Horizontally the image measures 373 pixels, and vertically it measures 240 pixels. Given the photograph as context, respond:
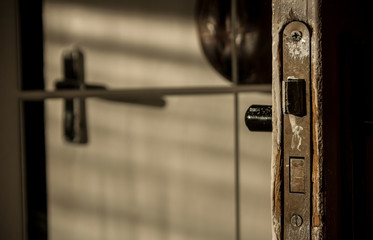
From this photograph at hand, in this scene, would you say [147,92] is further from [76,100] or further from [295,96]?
[295,96]

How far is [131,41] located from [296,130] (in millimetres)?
1142

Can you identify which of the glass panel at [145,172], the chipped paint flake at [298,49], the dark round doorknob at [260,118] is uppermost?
the chipped paint flake at [298,49]

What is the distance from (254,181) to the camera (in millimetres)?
1364

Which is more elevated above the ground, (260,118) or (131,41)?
(131,41)

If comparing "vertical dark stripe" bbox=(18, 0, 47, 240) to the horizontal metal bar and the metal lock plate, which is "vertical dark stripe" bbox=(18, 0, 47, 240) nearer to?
the horizontal metal bar

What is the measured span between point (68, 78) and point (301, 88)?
1227 mm

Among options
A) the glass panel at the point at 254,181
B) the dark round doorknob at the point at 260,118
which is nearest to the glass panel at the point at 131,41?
the glass panel at the point at 254,181

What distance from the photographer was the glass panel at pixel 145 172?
1.46 metres

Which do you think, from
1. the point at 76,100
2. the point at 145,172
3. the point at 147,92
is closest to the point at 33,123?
the point at 76,100

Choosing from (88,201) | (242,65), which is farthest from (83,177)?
(242,65)

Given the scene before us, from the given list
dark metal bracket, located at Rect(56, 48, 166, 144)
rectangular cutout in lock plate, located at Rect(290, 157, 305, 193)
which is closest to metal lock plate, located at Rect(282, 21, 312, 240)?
rectangular cutout in lock plate, located at Rect(290, 157, 305, 193)

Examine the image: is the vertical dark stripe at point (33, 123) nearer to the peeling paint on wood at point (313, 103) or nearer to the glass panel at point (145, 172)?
the glass panel at point (145, 172)

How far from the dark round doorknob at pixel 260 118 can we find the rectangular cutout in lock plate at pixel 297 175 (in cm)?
6

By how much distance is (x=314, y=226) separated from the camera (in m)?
0.48
